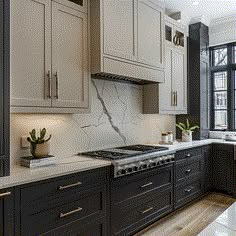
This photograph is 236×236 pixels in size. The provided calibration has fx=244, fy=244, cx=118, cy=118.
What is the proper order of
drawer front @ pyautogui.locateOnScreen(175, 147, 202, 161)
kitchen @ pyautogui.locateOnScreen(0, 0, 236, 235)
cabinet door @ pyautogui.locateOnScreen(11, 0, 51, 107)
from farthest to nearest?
drawer front @ pyautogui.locateOnScreen(175, 147, 202, 161) → cabinet door @ pyautogui.locateOnScreen(11, 0, 51, 107) → kitchen @ pyautogui.locateOnScreen(0, 0, 236, 235)

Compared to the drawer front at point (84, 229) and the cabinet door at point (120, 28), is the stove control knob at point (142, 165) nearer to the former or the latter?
the drawer front at point (84, 229)

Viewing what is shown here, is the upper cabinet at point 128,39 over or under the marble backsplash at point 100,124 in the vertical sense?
over

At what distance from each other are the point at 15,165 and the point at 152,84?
2.29m

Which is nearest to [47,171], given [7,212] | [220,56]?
[7,212]

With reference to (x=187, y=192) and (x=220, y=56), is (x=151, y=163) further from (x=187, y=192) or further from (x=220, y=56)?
(x=220, y=56)

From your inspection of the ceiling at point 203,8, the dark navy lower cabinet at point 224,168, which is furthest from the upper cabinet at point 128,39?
the dark navy lower cabinet at point 224,168

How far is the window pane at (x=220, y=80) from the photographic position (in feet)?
16.2

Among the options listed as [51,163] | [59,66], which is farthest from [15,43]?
[51,163]

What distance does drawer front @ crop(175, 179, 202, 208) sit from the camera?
340 centimetres

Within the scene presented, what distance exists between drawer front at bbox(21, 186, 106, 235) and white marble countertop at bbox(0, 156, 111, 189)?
207mm

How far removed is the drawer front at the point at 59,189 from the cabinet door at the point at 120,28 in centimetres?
130

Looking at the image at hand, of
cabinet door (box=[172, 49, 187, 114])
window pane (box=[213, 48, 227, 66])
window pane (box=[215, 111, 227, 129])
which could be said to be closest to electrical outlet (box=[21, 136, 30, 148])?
cabinet door (box=[172, 49, 187, 114])

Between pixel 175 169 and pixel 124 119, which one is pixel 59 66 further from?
pixel 175 169

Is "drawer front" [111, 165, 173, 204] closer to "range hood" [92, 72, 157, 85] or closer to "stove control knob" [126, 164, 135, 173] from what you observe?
"stove control knob" [126, 164, 135, 173]
